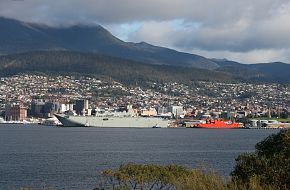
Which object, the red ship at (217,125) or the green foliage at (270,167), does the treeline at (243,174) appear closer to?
the green foliage at (270,167)

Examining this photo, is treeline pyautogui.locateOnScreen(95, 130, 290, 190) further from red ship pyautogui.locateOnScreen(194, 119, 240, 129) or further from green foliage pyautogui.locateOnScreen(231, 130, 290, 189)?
red ship pyautogui.locateOnScreen(194, 119, 240, 129)

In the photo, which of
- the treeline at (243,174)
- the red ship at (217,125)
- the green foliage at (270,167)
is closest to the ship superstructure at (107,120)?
the red ship at (217,125)

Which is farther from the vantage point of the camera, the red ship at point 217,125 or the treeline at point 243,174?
the red ship at point 217,125

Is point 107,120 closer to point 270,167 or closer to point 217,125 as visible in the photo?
point 217,125

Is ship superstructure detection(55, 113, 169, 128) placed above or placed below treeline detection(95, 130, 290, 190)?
above

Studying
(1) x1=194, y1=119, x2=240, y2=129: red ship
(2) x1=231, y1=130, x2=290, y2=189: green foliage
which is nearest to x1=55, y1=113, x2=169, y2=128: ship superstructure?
(1) x1=194, y1=119, x2=240, y2=129: red ship

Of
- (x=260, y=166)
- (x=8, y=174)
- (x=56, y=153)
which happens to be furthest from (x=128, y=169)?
(x=56, y=153)

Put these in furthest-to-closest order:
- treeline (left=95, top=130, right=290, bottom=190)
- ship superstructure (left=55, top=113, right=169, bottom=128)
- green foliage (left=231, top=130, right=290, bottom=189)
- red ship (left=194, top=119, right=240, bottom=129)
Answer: red ship (left=194, top=119, right=240, bottom=129) → ship superstructure (left=55, top=113, right=169, bottom=128) → green foliage (left=231, top=130, right=290, bottom=189) → treeline (left=95, top=130, right=290, bottom=190)

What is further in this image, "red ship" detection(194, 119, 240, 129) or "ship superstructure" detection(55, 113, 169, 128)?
"red ship" detection(194, 119, 240, 129)

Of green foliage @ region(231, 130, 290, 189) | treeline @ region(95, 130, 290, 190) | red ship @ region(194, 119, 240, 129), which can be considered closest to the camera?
treeline @ region(95, 130, 290, 190)
